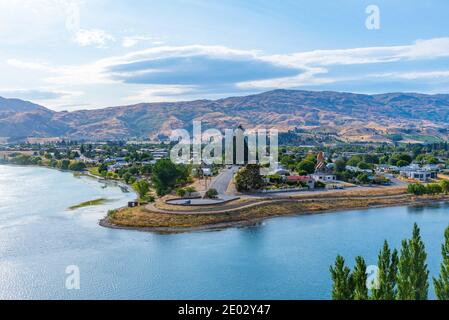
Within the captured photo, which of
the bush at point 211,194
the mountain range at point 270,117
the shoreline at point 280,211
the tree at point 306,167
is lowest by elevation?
the shoreline at point 280,211

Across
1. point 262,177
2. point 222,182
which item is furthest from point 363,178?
point 222,182

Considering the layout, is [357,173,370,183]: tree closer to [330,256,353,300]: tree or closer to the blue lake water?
the blue lake water

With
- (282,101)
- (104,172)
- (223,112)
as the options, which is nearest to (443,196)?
(104,172)

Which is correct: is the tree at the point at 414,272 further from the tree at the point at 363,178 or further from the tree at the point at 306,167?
the tree at the point at 306,167

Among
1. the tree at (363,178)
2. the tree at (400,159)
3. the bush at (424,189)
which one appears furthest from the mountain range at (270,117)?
the bush at (424,189)

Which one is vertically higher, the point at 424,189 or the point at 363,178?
the point at 363,178

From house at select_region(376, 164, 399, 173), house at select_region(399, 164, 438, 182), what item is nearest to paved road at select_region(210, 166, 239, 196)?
house at select_region(376, 164, 399, 173)

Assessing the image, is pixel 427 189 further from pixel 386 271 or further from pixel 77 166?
pixel 77 166
